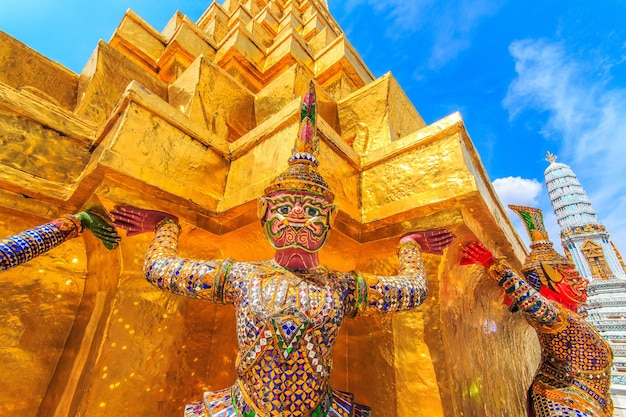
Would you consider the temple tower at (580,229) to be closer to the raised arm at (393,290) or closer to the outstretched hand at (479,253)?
the outstretched hand at (479,253)

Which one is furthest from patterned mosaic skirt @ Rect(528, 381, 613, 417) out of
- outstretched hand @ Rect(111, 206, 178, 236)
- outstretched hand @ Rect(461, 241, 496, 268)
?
outstretched hand @ Rect(111, 206, 178, 236)

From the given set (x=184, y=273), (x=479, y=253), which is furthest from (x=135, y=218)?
(x=479, y=253)

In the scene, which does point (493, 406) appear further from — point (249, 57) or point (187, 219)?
point (249, 57)

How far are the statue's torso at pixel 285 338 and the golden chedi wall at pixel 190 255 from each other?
84 centimetres

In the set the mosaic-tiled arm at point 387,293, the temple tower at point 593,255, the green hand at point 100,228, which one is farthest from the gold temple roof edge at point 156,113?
the temple tower at point 593,255

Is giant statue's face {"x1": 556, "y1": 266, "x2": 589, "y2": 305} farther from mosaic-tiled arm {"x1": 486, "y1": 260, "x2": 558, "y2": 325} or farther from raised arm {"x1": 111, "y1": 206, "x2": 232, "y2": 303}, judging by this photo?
A: raised arm {"x1": 111, "y1": 206, "x2": 232, "y2": 303}

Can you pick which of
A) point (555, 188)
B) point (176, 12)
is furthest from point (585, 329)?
point (555, 188)

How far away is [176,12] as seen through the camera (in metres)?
7.15

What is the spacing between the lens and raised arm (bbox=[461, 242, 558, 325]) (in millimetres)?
2418

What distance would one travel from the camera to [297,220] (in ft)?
6.05

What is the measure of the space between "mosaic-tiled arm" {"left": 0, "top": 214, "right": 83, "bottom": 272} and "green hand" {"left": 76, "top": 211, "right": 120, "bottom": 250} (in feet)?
0.14

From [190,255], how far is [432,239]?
2.03 metres

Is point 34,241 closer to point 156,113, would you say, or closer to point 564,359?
point 156,113

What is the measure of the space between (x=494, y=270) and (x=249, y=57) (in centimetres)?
557
